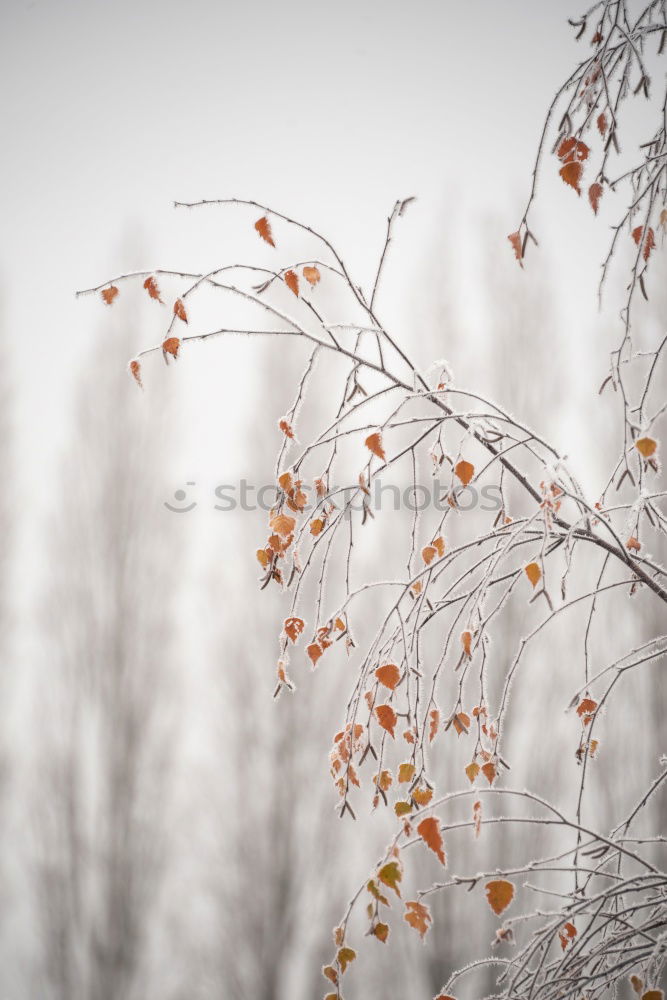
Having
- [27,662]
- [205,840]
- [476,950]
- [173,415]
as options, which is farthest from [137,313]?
[476,950]

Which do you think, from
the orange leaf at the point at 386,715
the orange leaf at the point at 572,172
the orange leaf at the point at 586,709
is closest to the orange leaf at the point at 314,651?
the orange leaf at the point at 386,715

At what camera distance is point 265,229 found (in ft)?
4.51

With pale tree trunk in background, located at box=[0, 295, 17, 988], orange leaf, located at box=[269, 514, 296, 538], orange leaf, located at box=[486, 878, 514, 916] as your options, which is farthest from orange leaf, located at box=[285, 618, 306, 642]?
pale tree trunk in background, located at box=[0, 295, 17, 988]

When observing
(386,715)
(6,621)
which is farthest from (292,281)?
(6,621)

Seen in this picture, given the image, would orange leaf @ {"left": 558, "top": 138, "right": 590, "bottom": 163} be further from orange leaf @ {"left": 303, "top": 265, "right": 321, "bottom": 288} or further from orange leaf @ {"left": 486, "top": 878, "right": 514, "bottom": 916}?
orange leaf @ {"left": 486, "top": 878, "right": 514, "bottom": 916}

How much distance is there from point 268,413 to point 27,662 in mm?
3020

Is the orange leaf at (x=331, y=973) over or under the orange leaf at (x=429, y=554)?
under

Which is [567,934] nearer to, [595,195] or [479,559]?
[479,559]

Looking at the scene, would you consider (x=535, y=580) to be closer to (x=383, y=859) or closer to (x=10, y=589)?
(x=383, y=859)

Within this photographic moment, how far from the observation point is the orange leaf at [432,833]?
109cm

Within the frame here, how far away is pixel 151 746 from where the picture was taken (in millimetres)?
5871

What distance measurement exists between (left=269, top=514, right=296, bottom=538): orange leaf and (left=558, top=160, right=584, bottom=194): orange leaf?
784 mm

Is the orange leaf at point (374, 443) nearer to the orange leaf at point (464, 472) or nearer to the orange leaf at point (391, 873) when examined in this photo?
the orange leaf at point (464, 472)

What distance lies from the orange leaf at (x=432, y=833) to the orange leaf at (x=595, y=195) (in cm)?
111
